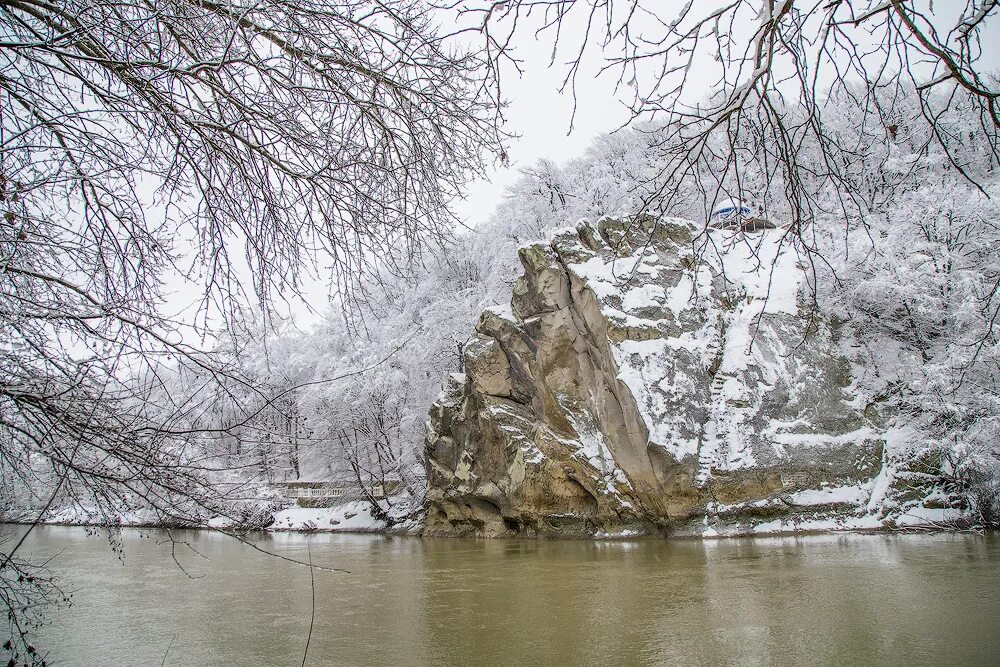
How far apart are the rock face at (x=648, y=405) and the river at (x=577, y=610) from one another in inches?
111

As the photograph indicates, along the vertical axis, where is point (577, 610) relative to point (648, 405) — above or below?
below

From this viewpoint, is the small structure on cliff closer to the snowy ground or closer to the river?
the river

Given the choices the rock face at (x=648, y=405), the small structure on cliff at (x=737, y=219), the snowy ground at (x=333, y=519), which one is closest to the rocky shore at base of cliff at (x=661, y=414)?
the rock face at (x=648, y=405)

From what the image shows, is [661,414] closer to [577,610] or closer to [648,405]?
[648,405]

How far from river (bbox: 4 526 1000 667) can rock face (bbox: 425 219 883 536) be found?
2.81 metres

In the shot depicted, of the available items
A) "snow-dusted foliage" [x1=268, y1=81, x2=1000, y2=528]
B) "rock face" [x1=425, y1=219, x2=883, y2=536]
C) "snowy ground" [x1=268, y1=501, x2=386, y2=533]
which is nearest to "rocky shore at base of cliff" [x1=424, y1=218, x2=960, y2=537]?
"rock face" [x1=425, y1=219, x2=883, y2=536]

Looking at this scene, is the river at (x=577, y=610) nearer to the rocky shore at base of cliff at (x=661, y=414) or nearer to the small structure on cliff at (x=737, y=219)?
the small structure on cliff at (x=737, y=219)

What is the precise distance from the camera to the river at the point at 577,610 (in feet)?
14.3

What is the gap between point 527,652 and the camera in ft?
14.8

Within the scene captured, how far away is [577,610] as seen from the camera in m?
5.82

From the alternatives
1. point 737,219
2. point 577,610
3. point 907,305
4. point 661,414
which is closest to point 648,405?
point 661,414

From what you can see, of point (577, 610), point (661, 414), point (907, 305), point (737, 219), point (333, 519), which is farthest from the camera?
point (333, 519)

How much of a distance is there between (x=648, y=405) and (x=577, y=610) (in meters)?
8.54

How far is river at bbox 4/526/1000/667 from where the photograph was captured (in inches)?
172
